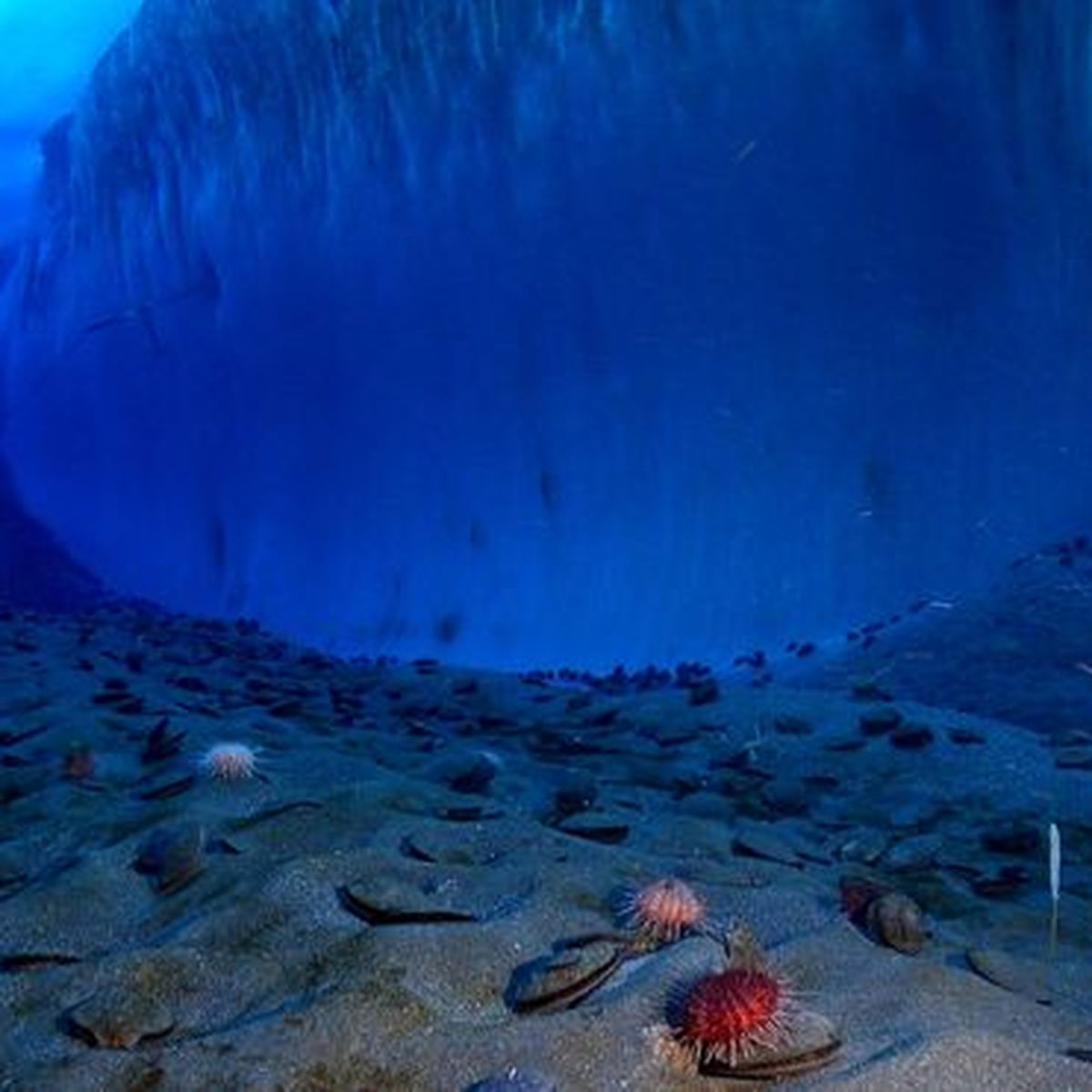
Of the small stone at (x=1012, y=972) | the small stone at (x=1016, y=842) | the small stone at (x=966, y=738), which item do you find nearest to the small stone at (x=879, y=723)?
the small stone at (x=966, y=738)

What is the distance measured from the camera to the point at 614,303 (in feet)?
42.5

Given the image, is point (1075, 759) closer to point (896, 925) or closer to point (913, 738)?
point (913, 738)

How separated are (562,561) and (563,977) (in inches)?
442

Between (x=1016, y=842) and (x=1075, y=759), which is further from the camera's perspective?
(x=1075, y=759)

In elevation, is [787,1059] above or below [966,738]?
above

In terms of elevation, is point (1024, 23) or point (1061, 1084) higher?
point (1024, 23)

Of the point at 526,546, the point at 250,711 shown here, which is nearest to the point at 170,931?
the point at 250,711

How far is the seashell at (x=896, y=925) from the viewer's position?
2.41 meters

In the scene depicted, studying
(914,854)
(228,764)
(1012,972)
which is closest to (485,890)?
(1012,972)

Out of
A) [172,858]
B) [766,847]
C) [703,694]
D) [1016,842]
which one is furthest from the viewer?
[703,694]

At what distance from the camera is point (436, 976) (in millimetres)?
2195

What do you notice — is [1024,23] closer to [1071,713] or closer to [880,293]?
[880,293]

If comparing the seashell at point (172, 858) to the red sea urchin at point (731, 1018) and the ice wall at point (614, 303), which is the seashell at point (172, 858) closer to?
the red sea urchin at point (731, 1018)

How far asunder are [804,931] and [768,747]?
9.85 feet
